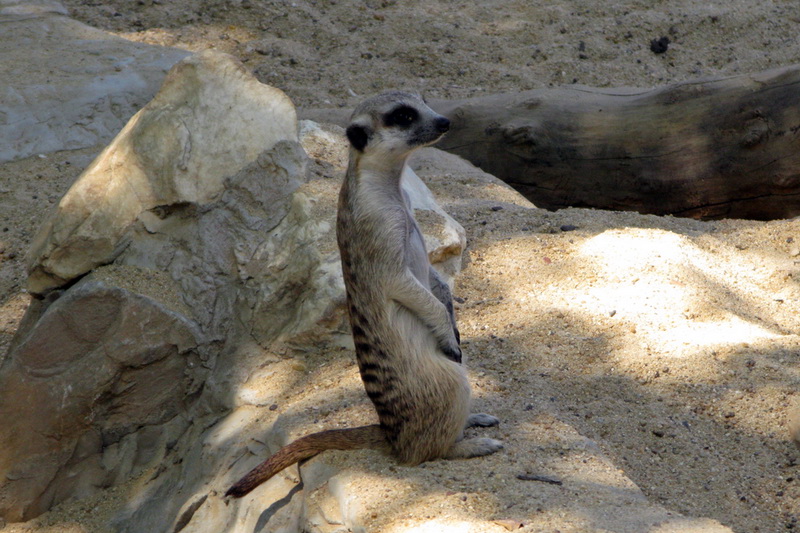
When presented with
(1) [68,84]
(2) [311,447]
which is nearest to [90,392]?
(2) [311,447]

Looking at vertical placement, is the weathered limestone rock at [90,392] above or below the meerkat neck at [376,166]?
below

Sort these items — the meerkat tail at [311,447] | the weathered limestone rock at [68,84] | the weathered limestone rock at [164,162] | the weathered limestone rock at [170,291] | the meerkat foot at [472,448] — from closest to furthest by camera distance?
the meerkat tail at [311,447] < the meerkat foot at [472,448] < the weathered limestone rock at [170,291] < the weathered limestone rock at [164,162] < the weathered limestone rock at [68,84]

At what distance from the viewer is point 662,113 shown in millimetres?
4680

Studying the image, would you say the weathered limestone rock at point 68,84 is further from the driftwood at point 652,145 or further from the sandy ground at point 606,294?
the driftwood at point 652,145

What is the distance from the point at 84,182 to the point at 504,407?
211cm

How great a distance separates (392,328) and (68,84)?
3.91m

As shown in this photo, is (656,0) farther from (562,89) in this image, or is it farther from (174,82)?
(174,82)

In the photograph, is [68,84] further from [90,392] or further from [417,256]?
[417,256]

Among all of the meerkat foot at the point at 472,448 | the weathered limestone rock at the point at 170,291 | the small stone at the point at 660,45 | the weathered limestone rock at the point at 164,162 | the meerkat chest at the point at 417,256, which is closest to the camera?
the meerkat foot at the point at 472,448

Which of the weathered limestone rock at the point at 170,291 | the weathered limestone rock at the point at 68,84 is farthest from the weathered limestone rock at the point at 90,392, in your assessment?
the weathered limestone rock at the point at 68,84

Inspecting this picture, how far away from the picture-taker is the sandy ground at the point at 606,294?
8.57 ft

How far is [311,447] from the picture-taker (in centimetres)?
234

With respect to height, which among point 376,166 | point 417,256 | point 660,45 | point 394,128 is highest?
point 394,128

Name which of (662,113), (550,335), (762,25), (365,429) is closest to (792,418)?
(550,335)
